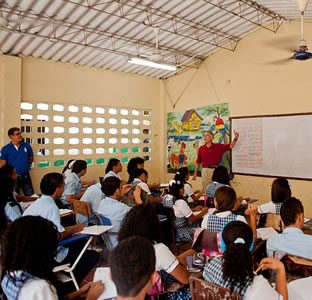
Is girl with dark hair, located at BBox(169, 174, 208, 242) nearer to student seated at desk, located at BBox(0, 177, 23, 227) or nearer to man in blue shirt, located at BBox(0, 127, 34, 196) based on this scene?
student seated at desk, located at BBox(0, 177, 23, 227)

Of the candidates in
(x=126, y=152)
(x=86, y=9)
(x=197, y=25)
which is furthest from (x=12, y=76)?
(x=197, y=25)

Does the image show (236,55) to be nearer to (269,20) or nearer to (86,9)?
(269,20)

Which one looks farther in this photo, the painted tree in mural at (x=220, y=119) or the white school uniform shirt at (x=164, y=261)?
the painted tree in mural at (x=220, y=119)

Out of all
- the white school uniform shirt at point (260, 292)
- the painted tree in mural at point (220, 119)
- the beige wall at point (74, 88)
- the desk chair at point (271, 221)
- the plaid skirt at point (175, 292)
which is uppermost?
the beige wall at point (74, 88)

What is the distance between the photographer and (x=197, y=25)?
550 centimetres

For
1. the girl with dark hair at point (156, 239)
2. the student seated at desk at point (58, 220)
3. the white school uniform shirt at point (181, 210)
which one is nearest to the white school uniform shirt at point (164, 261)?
the girl with dark hair at point (156, 239)

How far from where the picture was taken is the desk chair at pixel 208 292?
1400 millimetres

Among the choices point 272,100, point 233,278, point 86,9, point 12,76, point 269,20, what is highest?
point 269,20

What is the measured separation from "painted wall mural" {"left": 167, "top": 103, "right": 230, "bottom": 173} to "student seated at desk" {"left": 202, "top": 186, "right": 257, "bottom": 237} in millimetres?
4070

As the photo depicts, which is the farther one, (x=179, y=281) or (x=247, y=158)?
(x=247, y=158)

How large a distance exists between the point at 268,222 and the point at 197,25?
3.91 m

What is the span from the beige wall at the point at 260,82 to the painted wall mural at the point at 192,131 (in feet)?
0.73

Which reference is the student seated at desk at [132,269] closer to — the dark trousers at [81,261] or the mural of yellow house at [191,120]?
the dark trousers at [81,261]

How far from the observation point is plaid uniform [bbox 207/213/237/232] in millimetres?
2420
